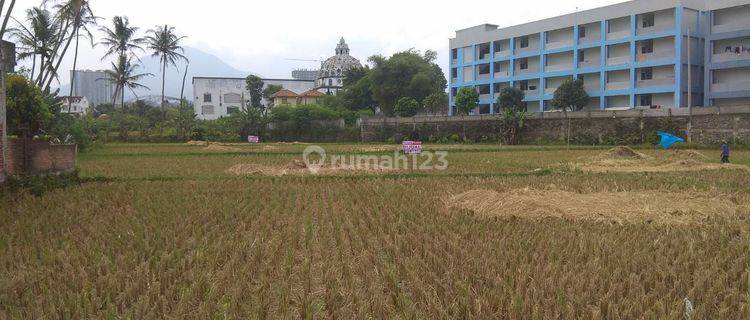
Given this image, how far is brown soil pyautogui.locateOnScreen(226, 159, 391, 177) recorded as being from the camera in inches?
593

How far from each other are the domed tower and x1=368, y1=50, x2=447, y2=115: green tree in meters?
35.6

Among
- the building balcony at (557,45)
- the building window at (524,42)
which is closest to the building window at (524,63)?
the building window at (524,42)

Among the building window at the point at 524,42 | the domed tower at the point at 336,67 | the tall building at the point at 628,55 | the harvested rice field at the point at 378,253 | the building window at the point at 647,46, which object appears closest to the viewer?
the harvested rice field at the point at 378,253

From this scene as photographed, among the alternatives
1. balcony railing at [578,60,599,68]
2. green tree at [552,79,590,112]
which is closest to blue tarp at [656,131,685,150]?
green tree at [552,79,590,112]

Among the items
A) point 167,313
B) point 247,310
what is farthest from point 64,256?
point 247,310

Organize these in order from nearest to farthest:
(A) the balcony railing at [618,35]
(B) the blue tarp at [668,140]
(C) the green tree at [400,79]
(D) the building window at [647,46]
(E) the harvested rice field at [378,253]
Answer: (E) the harvested rice field at [378,253]
(B) the blue tarp at [668,140]
(D) the building window at [647,46]
(A) the balcony railing at [618,35]
(C) the green tree at [400,79]

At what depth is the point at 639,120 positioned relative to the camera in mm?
30281

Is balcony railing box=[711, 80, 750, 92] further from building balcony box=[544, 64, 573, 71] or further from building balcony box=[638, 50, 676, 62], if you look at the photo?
building balcony box=[544, 64, 573, 71]

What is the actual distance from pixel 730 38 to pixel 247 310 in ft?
114

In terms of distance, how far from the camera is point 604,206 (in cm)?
858

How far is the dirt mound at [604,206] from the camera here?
779cm

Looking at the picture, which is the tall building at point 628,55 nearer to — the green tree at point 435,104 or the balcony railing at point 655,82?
the balcony railing at point 655,82

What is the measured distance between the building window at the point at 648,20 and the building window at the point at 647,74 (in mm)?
2583

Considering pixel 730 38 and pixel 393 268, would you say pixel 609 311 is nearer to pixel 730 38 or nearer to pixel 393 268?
pixel 393 268
